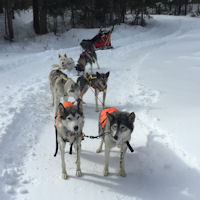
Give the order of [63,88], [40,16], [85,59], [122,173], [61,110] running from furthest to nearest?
[40,16]
[85,59]
[63,88]
[122,173]
[61,110]

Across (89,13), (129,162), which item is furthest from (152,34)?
(129,162)

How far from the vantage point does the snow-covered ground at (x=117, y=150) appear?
3.09 m

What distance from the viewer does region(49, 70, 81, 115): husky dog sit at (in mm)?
4949

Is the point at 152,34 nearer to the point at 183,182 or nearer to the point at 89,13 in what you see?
the point at 89,13

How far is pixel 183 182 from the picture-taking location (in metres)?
3.13

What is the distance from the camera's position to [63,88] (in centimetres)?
516

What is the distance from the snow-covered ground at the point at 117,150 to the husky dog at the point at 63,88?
19.6 inches

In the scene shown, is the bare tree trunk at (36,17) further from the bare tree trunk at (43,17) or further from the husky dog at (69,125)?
the husky dog at (69,125)

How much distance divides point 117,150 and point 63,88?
206 cm

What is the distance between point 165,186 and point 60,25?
18.9 metres

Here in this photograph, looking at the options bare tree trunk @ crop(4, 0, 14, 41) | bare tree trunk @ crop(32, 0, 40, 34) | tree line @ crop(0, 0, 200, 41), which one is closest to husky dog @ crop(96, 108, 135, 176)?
bare tree trunk @ crop(4, 0, 14, 41)

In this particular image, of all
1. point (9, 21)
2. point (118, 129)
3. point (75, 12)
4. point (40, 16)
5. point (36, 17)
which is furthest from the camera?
point (75, 12)

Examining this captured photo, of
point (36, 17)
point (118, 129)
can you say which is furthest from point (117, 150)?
point (36, 17)

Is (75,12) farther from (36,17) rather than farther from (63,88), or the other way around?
(63,88)
